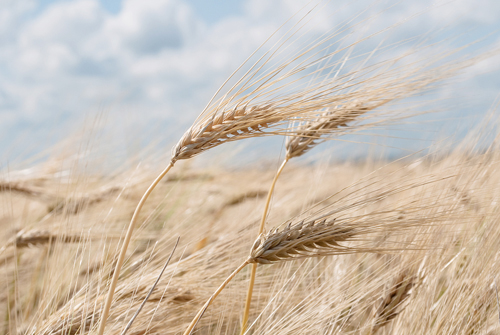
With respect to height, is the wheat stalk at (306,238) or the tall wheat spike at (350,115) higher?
the tall wheat spike at (350,115)

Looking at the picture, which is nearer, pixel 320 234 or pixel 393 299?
pixel 320 234

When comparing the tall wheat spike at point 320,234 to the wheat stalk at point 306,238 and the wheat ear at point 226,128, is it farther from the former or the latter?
the wheat ear at point 226,128

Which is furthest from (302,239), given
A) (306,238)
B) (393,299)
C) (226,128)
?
(393,299)

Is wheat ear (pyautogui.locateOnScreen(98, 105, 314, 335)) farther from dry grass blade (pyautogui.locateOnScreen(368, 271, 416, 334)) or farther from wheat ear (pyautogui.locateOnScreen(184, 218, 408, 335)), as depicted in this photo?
dry grass blade (pyautogui.locateOnScreen(368, 271, 416, 334))

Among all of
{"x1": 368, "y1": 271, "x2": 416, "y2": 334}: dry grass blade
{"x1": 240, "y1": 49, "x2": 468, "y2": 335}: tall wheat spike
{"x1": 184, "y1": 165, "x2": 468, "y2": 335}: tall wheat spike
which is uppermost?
{"x1": 240, "y1": 49, "x2": 468, "y2": 335}: tall wheat spike

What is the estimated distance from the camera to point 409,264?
0.85m

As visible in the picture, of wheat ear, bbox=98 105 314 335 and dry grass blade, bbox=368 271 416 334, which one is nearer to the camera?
wheat ear, bbox=98 105 314 335

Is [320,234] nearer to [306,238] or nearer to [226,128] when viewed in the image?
[306,238]

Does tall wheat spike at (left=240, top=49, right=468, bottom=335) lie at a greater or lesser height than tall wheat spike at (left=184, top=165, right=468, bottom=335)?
greater

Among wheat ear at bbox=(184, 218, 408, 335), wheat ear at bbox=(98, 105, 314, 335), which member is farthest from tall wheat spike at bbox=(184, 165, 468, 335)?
wheat ear at bbox=(98, 105, 314, 335)

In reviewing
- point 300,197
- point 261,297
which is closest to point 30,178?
point 261,297

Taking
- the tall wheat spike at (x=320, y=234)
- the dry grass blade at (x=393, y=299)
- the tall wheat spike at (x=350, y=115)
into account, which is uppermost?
the tall wheat spike at (x=350, y=115)

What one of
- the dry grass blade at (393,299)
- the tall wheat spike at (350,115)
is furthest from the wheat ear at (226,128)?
the dry grass blade at (393,299)

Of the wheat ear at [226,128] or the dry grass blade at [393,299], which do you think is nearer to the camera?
the wheat ear at [226,128]
